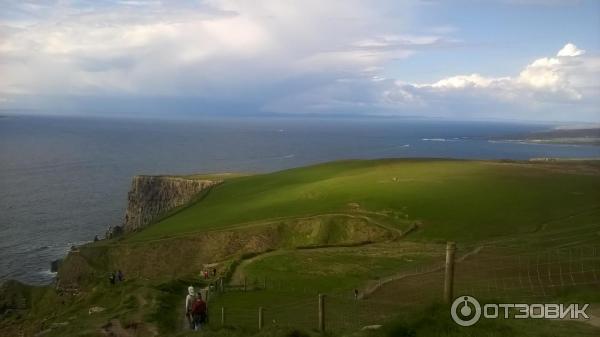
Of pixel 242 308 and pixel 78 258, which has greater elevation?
pixel 242 308

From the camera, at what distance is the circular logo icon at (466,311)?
12.9 meters

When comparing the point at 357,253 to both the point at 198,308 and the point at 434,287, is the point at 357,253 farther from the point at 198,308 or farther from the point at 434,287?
the point at 198,308

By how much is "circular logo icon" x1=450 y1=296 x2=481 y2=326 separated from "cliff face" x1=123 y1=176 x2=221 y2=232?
269 ft

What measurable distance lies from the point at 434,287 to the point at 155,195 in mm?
74776

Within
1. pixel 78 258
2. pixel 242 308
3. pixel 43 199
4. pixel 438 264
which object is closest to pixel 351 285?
pixel 438 264

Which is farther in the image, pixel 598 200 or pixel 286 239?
pixel 598 200

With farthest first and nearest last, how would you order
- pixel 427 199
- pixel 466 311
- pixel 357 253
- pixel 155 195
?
pixel 155 195 → pixel 427 199 → pixel 357 253 → pixel 466 311

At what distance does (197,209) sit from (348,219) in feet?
84.3

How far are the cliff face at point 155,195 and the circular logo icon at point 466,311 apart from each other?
81.9m

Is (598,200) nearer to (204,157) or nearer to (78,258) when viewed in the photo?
(78,258)

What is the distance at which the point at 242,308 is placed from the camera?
2784 cm

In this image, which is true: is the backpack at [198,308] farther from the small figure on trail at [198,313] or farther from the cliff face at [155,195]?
the cliff face at [155,195]

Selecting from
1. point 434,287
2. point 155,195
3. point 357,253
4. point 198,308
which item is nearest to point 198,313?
point 198,308

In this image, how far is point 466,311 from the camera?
43.5 feet
